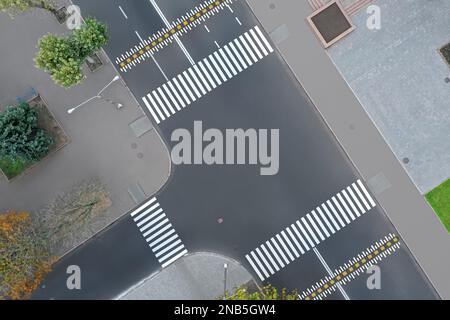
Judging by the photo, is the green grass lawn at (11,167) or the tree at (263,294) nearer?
the tree at (263,294)

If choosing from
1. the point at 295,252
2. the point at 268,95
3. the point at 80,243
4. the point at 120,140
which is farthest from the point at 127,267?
the point at 268,95

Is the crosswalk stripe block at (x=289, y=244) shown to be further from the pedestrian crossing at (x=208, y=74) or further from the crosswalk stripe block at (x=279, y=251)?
the pedestrian crossing at (x=208, y=74)

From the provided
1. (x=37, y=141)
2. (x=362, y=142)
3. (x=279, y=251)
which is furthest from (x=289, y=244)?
(x=37, y=141)

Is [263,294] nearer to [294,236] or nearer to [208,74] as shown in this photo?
[294,236]

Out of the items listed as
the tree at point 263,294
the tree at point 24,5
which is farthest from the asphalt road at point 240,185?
the tree at point 24,5

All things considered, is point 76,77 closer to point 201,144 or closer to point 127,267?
point 201,144

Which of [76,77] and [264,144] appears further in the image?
[264,144]

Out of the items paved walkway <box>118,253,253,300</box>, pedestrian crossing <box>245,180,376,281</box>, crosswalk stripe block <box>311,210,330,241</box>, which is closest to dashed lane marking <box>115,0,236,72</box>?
paved walkway <box>118,253,253,300</box>
